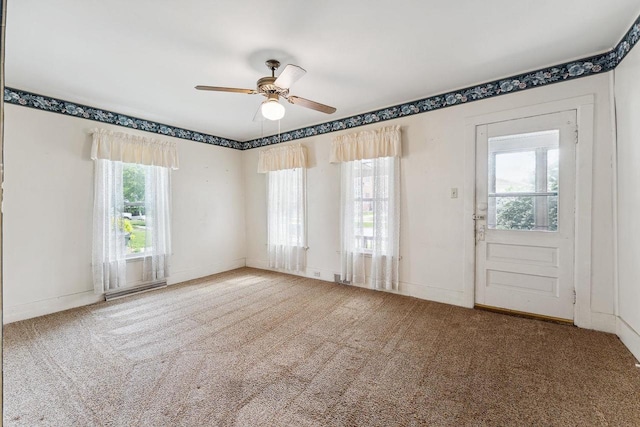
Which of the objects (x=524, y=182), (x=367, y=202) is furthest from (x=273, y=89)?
(x=524, y=182)

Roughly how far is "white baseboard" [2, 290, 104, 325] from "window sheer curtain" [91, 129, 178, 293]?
0.47 ft

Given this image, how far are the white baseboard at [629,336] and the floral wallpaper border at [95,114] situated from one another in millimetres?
5382

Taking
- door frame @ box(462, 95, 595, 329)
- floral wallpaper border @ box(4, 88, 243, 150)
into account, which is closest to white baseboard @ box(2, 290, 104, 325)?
floral wallpaper border @ box(4, 88, 243, 150)

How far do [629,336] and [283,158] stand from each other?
422 centimetres

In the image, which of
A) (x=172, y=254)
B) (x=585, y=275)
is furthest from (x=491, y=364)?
(x=172, y=254)

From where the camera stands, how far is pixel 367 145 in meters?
3.74

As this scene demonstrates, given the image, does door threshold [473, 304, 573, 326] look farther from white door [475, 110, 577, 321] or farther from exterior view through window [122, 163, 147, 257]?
exterior view through window [122, 163, 147, 257]

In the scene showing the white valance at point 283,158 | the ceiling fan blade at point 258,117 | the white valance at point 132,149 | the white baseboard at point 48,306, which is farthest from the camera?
the white valance at point 283,158

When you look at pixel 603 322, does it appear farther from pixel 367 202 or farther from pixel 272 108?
pixel 272 108

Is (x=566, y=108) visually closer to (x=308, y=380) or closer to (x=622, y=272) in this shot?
(x=622, y=272)

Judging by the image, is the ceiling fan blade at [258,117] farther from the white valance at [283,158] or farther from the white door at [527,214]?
the white door at [527,214]

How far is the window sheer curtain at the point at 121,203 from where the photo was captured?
11.3 ft

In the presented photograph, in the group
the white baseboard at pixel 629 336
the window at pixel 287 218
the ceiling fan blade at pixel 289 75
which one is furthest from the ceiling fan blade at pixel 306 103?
the white baseboard at pixel 629 336

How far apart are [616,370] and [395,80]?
9.68ft
